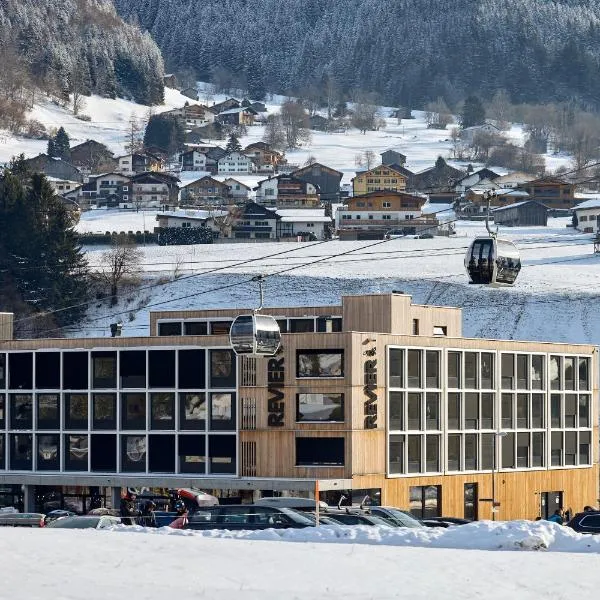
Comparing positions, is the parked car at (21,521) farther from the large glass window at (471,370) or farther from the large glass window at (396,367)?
the large glass window at (471,370)

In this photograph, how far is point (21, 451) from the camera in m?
74.1

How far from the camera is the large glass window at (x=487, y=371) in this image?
245 ft

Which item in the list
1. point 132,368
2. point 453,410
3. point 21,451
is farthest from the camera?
point 21,451

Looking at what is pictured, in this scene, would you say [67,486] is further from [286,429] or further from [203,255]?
[203,255]

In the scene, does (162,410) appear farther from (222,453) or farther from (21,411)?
(21,411)

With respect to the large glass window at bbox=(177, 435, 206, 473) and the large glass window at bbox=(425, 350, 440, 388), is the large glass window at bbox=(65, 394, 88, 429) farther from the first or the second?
the large glass window at bbox=(425, 350, 440, 388)

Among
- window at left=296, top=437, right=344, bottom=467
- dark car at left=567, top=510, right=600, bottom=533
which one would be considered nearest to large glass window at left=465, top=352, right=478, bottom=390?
window at left=296, top=437, right=344, bottom=467

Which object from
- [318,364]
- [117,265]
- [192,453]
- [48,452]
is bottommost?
[48,452]

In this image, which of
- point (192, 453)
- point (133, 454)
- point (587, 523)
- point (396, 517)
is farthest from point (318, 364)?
point (587, 523)

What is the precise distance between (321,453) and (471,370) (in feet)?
32.1

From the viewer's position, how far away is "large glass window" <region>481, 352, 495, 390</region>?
74688mm

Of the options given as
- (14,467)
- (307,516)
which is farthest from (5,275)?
(307,516)

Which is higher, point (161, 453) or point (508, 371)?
point (508, 371)

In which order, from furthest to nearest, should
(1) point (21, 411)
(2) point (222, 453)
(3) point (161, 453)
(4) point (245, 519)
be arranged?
(1) point (21, 411)
(3) point (161, 453)
(2) point (222, 453)
(4) point (245, 519)
